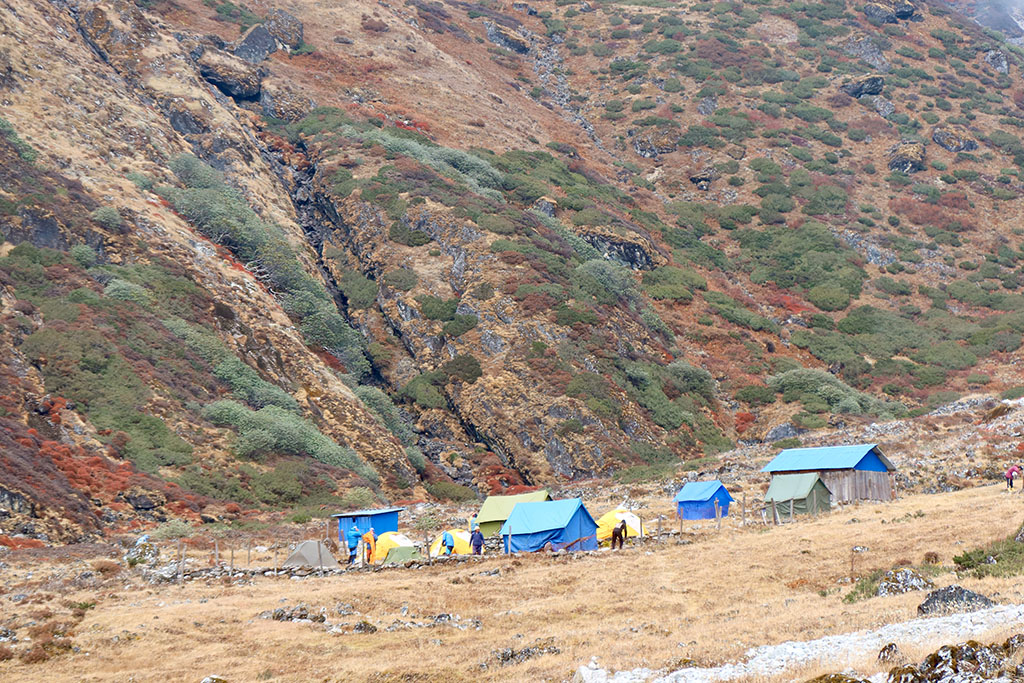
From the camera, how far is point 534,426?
4616 cm

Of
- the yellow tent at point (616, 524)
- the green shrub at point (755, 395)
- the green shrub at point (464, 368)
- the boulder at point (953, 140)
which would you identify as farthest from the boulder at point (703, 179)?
the yellow tent at point (616, 524)

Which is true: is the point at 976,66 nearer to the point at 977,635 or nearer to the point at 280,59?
the point at 280,59

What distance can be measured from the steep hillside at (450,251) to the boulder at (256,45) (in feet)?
1.16

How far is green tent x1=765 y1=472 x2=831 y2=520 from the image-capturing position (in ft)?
105

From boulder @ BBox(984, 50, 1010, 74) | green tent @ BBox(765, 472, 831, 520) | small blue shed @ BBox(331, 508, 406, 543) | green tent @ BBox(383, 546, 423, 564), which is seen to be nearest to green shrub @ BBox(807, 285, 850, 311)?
green tent @ BBox(765, 472, 831, 520)

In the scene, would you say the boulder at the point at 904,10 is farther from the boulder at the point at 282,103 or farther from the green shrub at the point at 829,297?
the boulder at the point at 282,103

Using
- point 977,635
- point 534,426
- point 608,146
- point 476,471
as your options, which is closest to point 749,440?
point 534,426

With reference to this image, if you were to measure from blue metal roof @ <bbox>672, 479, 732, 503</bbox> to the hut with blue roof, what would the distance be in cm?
324

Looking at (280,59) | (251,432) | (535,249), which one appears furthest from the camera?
(280,59)

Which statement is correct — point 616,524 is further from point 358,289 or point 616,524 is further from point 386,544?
point 358,289

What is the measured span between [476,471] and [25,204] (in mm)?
27659

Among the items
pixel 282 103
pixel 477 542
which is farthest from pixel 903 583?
pixel 282 103

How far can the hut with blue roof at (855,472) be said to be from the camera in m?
32.8

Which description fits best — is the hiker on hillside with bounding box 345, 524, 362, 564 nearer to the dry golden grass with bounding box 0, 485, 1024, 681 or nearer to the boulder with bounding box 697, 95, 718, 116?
the dry golden grass with bounding box 0, 485, 1024, 681
